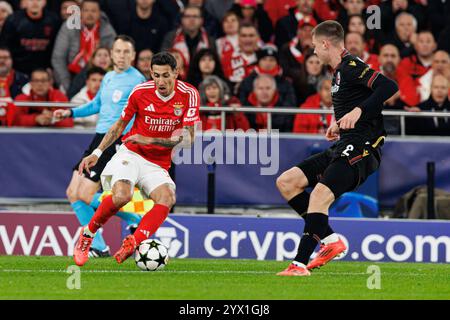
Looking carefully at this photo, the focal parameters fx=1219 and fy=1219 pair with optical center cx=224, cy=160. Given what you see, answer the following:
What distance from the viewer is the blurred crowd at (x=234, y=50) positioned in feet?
51.4

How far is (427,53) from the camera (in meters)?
17.0

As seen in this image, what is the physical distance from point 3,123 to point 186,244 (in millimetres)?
2867

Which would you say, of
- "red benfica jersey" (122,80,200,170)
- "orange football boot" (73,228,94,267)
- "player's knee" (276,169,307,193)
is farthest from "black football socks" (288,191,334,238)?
"orange football boot" (73,228,94,267)

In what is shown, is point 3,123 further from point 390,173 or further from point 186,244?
point 390,173

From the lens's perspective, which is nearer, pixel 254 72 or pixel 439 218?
pixel 439 218

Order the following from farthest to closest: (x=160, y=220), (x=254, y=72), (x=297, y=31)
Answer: (x=297, y=31)
(x=254, y=72)
(x=160, y=220)

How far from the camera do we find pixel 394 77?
54.2 feet

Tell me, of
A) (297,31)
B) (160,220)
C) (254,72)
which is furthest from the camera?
(297,31)

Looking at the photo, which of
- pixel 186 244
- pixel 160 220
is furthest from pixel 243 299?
pixel 186 244

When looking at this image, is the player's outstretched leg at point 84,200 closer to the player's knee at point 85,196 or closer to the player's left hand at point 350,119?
the player's knee at point 85,196

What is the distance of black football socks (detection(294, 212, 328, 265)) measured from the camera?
1045 cm

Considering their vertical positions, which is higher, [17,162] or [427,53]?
[427,53]

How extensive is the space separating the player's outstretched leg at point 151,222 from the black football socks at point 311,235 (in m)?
1.44

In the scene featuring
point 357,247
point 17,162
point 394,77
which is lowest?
point 357,247
